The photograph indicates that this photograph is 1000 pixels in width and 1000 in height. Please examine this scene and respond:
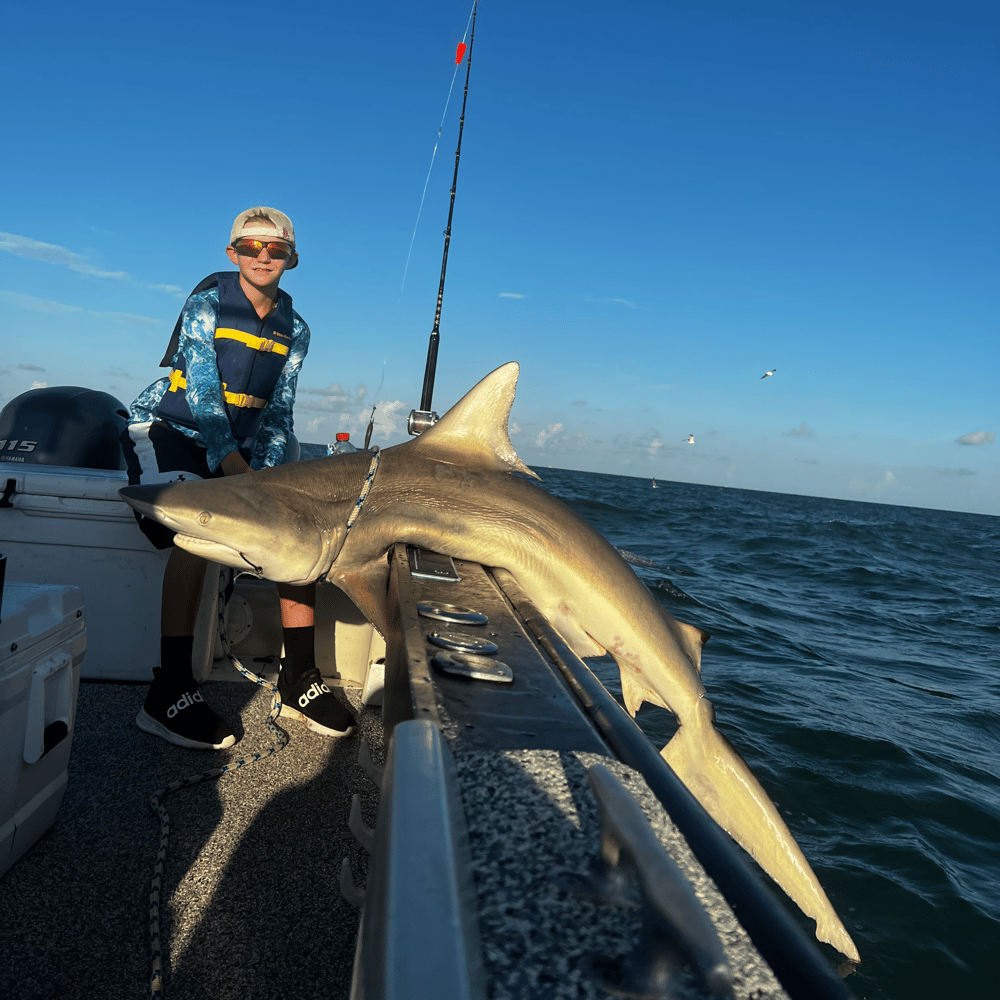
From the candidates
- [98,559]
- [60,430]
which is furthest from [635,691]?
[60,430]

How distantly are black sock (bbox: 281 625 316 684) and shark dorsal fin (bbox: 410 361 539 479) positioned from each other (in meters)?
1.02

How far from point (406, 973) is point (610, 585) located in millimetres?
2144

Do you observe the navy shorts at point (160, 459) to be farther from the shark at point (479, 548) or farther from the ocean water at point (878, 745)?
the ocean water at point (878, 745)

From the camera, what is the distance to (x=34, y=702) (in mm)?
1759

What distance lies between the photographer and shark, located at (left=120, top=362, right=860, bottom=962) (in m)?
2.33

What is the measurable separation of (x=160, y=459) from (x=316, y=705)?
1.27 metres

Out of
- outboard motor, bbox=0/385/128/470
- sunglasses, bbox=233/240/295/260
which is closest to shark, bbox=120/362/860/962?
sunglasses, bbox=233/240/295/260

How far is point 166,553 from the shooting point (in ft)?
10.3

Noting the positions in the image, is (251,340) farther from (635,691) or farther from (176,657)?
(635,691)

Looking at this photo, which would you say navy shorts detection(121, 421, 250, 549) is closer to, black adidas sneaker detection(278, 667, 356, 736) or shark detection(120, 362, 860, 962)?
shark detection(120, 362, 860, 962)

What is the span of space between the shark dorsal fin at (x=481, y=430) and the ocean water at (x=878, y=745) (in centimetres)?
233

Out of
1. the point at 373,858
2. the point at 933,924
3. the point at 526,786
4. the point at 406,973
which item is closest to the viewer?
the point at 406,973

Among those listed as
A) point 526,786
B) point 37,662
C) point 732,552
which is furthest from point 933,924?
point 732,552

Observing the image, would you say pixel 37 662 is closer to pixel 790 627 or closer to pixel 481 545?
pixel 481 545
